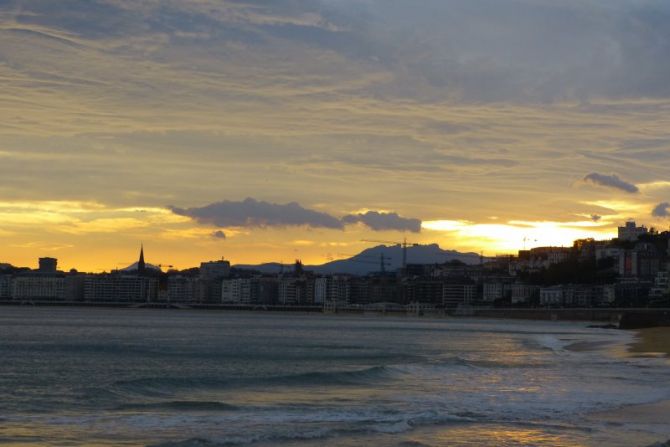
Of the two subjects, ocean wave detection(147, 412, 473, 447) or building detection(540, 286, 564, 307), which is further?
building detection(540, 286, 564, 307)

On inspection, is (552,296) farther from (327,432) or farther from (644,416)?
(327,432)

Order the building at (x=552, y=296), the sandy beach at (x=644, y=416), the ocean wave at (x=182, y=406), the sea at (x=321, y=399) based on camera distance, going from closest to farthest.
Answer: the sea at (x=321, y=399) < the sandy beach at (x=644, y=416) < the ocean wave at (x=182, y=406) < the building at (x=552, y=296)

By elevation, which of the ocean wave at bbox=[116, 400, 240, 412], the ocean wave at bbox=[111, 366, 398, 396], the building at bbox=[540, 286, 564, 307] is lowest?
the ocean wave at bbox=[116, 400, 240, 412]

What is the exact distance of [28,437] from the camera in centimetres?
2034

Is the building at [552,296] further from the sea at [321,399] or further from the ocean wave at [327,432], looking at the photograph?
the ocean wave at [327,432]

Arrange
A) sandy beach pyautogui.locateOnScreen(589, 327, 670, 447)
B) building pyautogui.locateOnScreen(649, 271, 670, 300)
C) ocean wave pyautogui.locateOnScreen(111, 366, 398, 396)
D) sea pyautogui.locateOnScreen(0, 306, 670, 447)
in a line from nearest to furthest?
sea pyautogui.locateOnScreen(0, 306, 670, 447) → sandy beach pyautogui.locateOnScreen(589, 327, 670, 447) → ocean wave pyautogui.locateOnScreen(111, 366, 398, 396) → building pyautogui.locateOnScreen(649, 271, 670, 300)

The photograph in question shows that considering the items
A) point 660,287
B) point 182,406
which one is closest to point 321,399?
point 182,406

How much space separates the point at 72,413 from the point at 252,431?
501 centimetres


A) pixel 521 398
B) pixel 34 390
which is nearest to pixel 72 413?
pixel 34 390

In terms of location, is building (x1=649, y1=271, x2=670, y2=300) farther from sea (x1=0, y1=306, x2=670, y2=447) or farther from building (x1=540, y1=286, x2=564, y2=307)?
sea (x1=0, y1=306, x2=670, y2=447)

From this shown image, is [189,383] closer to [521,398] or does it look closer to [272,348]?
[521,398]

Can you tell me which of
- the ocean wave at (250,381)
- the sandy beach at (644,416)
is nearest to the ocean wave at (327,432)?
the sandy beach at (644,416)

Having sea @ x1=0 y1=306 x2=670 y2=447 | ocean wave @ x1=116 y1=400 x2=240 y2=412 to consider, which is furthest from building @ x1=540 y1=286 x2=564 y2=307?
ocean wave @ x1=116 y1=400 x2=240 y2=412

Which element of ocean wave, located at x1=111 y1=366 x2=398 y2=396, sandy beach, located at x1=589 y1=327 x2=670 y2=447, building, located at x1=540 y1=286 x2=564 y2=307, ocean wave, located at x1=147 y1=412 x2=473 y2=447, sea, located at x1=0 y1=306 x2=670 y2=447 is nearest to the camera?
ocean wave, located at x1=147 y1=412 x2=473 y2=447
